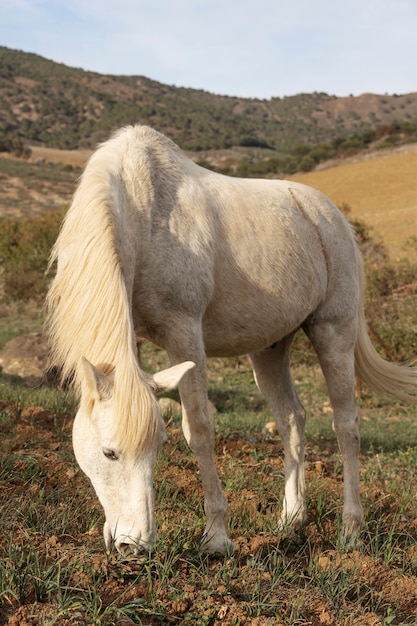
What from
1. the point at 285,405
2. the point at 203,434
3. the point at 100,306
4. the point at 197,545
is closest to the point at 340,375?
the point at 285,405

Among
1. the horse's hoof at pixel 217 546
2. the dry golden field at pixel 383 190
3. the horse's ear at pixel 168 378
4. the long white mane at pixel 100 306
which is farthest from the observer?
the dry golden field at pixel 383 190

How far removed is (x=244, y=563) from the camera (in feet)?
9.78

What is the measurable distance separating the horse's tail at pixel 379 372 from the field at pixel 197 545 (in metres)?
0.68

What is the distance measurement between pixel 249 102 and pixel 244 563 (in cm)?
11762

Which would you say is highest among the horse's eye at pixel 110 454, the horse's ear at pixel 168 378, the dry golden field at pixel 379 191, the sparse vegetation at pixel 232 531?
the dry golden field at pixel 379 191

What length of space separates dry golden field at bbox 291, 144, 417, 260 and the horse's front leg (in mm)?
14734

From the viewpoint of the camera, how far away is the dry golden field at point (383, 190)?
2117 cm

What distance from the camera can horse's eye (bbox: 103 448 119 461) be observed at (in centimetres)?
247

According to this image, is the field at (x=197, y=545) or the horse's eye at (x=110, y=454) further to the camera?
the horse's eye at (x=110, y=454)

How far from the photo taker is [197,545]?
2.95m

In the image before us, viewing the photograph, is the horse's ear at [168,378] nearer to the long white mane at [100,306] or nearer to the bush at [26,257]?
the long white mane at [100,306]

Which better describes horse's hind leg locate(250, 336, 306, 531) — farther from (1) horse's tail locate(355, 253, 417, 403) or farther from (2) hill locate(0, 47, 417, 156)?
(2) hill locate(0, 47, 417, 156)

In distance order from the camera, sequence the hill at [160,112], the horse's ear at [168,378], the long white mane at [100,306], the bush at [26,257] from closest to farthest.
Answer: the long white mane at [100,306], the horse's ear at [168,378], the bush at [26,257], the hill at [160,112]

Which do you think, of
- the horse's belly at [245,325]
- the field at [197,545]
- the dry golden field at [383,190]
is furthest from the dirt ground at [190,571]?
the dry golden field at [383,190]
